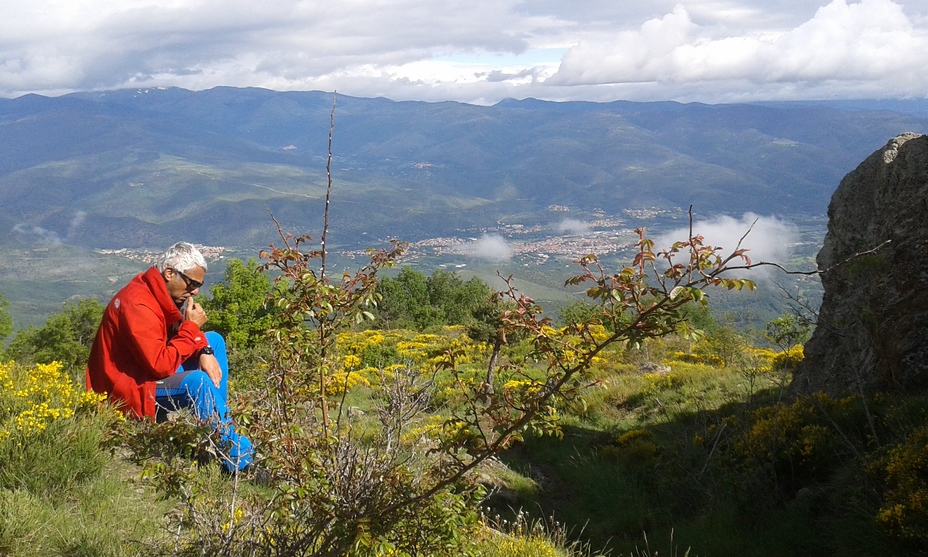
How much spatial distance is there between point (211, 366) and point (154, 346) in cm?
51

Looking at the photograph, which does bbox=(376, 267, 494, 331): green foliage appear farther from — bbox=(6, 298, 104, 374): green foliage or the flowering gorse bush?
the flowering gorse bush

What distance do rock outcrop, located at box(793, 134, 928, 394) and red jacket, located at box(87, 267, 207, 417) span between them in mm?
5410

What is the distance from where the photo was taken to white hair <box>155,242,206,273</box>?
182 inches

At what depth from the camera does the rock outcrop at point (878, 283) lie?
19.4 feet

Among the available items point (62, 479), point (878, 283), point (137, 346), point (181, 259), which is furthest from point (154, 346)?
point (878, 283)

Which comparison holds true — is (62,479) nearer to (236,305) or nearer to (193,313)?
(193,313)

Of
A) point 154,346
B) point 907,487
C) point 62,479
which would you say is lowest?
point 907,487

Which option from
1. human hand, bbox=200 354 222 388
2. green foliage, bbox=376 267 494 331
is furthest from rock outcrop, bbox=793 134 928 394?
green foliage, bbox=376 267 494 331

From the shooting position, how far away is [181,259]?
15.3 ft

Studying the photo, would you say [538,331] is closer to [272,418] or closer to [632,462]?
[272,418]

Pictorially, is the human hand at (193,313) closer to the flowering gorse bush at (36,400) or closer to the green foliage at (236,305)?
the flowering gorse bush at (36,400)

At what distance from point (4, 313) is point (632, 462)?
37.1 metres

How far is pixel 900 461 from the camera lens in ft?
13.5

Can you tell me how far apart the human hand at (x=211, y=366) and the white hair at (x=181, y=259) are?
69 centimetres
